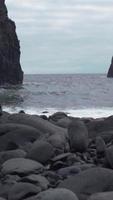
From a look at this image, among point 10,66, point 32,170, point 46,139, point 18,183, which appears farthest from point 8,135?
point 10,66

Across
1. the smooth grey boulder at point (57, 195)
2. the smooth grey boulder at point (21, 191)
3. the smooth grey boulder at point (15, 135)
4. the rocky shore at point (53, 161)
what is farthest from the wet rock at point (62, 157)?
the smooth grey boulder at point (57, 195)

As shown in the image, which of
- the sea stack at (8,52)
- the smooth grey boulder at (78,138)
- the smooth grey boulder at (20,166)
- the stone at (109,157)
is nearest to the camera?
the smooth grey boulder at (20,166)

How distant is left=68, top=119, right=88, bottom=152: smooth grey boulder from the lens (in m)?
11.7

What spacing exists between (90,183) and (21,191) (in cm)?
99

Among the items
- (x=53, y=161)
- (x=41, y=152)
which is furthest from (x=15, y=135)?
(x=53, y=161)

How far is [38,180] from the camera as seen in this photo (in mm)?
8891

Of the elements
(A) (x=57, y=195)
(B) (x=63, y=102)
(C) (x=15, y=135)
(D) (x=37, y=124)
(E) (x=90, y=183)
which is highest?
(A) (x=57, y=195)

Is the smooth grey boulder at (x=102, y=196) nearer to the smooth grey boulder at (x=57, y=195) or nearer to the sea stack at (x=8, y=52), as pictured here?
the smooth grey boulder at (x=57, y=195)

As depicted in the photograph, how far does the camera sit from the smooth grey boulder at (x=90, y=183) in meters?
8.21

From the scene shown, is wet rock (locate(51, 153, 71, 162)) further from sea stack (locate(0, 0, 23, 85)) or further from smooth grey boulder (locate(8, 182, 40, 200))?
sea stack (locate(0, 0, 23, 85))

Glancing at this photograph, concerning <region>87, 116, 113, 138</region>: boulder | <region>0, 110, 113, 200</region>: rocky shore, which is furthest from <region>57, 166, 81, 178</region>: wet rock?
<region>87, 116, 113, 138</region>: boulder

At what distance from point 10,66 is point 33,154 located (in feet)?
300

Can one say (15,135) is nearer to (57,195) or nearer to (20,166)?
(20,166)

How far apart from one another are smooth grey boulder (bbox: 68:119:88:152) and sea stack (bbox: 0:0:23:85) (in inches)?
3389
